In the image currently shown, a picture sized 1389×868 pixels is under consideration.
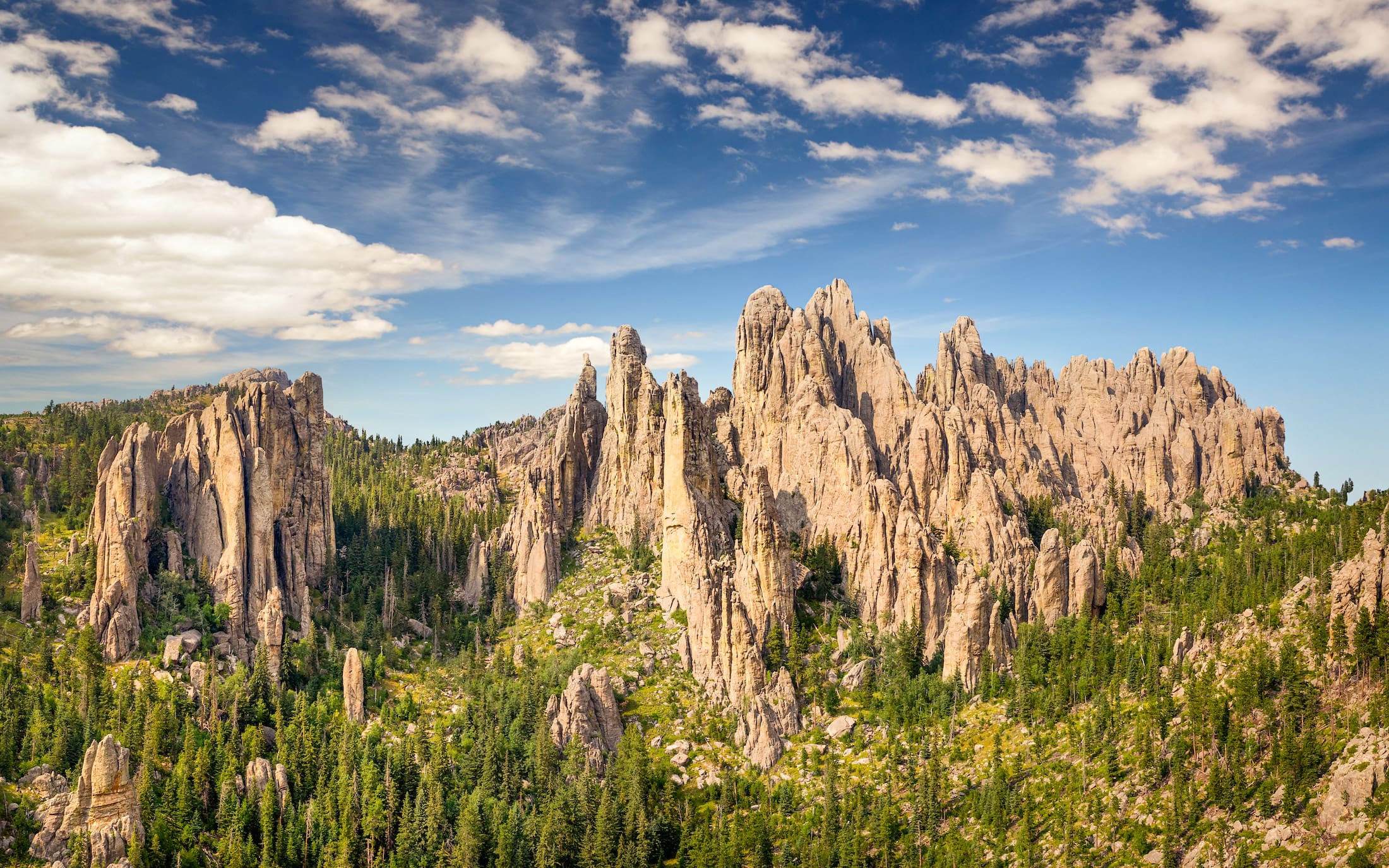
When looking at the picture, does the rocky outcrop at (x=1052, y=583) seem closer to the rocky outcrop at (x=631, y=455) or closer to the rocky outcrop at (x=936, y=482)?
the rocky outcrop at (x=936, y=482)

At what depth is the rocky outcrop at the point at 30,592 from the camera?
128 metres

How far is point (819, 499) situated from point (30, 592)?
126 metres

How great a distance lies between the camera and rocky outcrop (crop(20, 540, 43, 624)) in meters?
128

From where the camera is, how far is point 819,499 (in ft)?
573

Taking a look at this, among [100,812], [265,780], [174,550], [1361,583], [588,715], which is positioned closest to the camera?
[100,812]

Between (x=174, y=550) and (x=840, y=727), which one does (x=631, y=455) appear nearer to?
(x=840, y=727)

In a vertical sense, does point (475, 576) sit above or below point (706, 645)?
above

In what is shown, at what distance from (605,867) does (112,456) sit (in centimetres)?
10261

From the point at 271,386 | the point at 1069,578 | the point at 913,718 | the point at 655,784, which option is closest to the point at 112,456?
the point at 271,386

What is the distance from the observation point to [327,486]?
164250mm

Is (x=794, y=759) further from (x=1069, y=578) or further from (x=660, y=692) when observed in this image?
(x=1069, y=578)

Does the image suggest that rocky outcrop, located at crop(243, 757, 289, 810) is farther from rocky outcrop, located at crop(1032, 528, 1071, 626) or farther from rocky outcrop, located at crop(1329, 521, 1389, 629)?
rocky outcrop, located at crop(1329, 521, 1389, 629)

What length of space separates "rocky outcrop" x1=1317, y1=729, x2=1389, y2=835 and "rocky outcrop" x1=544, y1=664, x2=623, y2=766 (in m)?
83.9

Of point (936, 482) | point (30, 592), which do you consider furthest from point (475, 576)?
point (936, 482)
